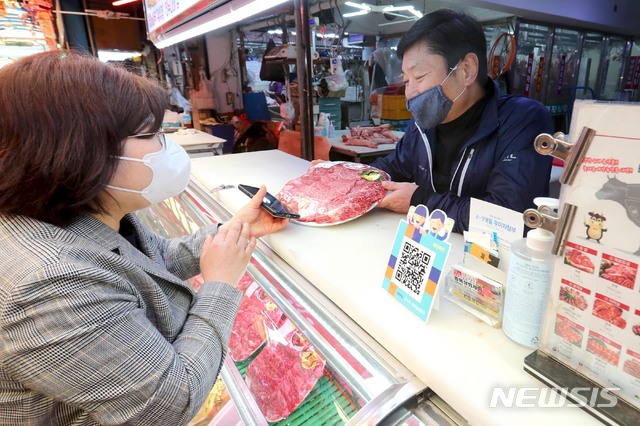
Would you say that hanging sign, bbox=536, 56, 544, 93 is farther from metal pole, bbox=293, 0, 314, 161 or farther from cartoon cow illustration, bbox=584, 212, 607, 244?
cartoon cow illustration, bbox=584, 212, 607, 244

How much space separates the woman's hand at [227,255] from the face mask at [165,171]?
225 mm

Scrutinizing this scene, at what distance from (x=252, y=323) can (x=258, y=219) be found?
0.54 m

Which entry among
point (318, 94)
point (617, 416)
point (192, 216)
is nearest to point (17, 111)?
point (617, 416)

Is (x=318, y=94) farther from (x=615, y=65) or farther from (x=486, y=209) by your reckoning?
(x=615, y=65)

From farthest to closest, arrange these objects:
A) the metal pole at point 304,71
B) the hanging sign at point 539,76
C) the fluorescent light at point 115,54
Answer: the fluorescent light at point 115,54
the hanging sign at point 539,76
the metal pole at point 304,71

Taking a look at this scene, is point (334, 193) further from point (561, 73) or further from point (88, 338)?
point (561, 73)

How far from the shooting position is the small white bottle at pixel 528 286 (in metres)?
0.69

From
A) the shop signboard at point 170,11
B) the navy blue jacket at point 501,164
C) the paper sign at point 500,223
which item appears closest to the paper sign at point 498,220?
the paper sign at point 500,223

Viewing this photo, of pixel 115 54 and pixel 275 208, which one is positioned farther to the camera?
pixel 115 54

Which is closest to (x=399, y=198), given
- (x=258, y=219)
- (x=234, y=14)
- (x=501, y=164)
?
(x=501, y=164)

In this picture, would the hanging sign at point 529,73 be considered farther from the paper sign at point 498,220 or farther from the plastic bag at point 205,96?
the paper sign at point 498,220

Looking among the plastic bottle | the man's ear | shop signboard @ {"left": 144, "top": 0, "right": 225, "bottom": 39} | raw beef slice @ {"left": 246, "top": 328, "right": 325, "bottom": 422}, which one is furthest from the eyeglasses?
shop signboard @ {"left": 144, "top": 0, "right": 225, "bottom": 39}

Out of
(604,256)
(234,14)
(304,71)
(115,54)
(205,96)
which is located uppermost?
(115,54)

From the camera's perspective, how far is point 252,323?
1.72 m
